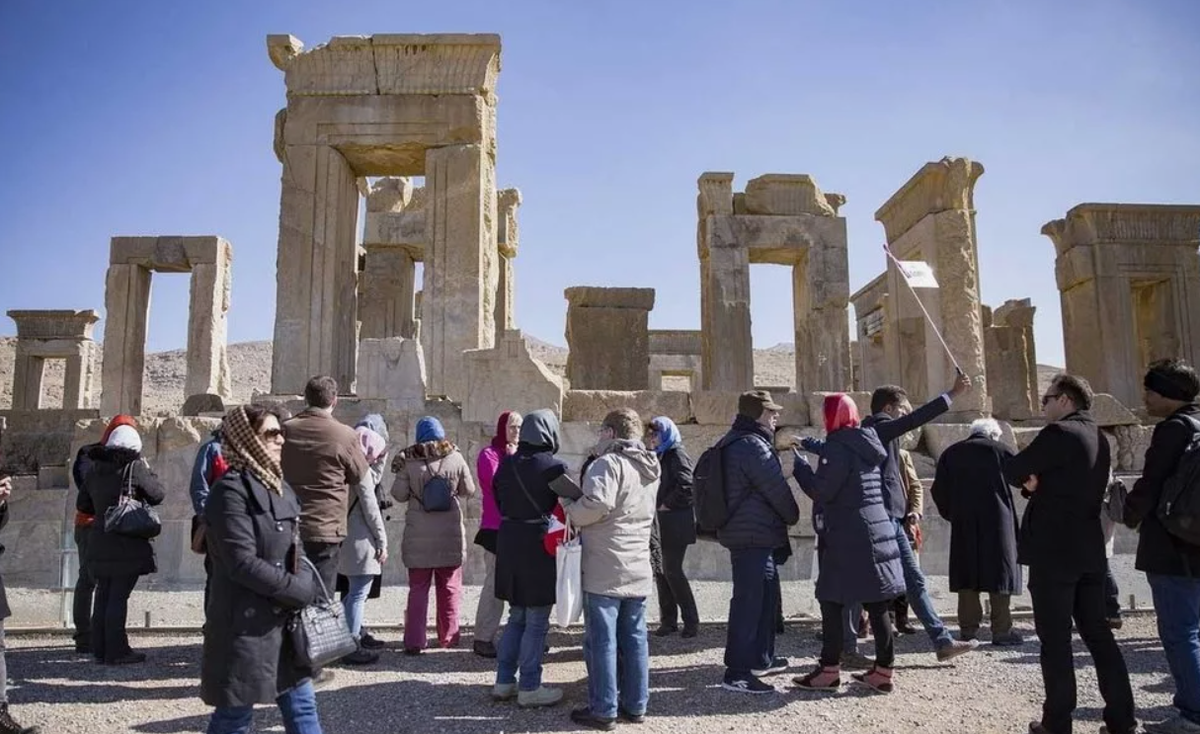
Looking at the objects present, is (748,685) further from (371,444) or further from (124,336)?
(124,336)

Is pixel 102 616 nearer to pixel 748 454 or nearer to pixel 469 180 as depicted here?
pixel 748 454

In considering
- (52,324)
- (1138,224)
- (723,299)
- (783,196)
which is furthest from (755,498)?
(52,324)

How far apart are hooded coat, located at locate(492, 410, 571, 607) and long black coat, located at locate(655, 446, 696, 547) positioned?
1569mm

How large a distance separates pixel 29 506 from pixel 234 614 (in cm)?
891

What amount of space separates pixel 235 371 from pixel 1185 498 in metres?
50.0

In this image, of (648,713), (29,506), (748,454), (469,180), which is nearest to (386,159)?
(469,180)

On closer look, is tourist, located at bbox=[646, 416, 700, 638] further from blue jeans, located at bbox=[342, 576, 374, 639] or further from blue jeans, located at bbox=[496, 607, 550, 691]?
blue jeans, located at bbox=[342, 576, 374, 639]

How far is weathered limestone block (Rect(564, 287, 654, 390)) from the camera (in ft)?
45.0

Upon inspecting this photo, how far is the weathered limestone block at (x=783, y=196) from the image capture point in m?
14.5

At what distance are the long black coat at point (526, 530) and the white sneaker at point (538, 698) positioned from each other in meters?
0.46

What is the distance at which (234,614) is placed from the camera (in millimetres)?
3018

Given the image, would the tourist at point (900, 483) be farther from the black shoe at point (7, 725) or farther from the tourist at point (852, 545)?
the black shoe at point (7, 725)

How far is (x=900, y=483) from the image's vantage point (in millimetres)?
5355

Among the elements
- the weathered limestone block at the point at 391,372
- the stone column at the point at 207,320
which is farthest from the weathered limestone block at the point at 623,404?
the stone column at the point at 207,320
